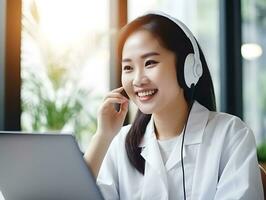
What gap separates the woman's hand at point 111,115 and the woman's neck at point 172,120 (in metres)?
0.13

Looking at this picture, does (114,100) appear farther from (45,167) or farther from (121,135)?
(45,167)

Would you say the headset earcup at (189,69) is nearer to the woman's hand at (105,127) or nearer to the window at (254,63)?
the woman's hand at (105,127)

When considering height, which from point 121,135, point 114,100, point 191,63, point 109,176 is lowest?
point 109,176

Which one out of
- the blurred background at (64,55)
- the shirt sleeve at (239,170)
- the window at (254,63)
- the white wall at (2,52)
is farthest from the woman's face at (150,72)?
the window at (254,63)

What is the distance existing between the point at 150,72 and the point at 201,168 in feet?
0.99

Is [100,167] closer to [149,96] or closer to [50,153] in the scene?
[149,96]

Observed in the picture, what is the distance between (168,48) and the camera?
129cm

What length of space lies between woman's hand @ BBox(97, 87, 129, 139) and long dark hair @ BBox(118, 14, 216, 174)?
2.1 inches

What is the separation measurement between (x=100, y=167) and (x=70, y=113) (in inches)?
46.0

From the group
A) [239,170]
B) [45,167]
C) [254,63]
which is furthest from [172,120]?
[254,63]

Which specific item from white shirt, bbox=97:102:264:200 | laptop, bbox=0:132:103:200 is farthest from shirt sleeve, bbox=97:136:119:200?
laptop, bbox=0:132:103:200

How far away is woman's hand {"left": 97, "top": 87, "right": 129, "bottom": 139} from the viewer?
1.42m

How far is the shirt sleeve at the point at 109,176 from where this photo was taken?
1.33 meters

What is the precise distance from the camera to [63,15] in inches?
103
